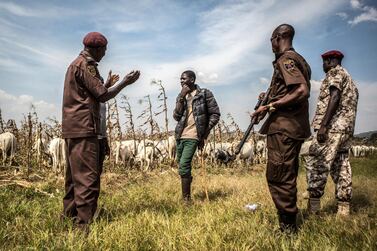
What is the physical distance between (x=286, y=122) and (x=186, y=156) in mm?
2693

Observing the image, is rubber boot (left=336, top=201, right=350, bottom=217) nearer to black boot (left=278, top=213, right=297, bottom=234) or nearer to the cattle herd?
black boot (left=278, top=213, right=297, bottom=234)

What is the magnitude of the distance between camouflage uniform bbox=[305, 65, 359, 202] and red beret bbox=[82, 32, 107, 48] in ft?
11.0

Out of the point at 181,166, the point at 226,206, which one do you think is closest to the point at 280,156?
the point at 226,206

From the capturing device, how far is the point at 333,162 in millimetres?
5133

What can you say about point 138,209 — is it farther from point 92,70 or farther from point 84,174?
point 92,70

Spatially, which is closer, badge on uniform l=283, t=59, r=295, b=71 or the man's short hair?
badge on uniform l=283, t=59, r=295, b=71

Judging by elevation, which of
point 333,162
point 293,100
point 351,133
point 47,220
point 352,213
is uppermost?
point 293,100

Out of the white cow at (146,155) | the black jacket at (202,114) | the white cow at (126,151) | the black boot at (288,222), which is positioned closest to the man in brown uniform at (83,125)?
the black boot at (288,222)

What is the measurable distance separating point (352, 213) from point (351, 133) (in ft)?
4.17

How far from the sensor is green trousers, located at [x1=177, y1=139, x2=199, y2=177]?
19.5 ft

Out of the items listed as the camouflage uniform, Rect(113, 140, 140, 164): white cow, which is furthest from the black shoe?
Rect(113, 140, 140, 164): white cow

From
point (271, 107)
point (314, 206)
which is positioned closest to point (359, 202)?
point (314, 206)

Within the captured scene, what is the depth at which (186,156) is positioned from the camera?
596 cm

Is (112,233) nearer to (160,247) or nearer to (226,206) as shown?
(160,247)
